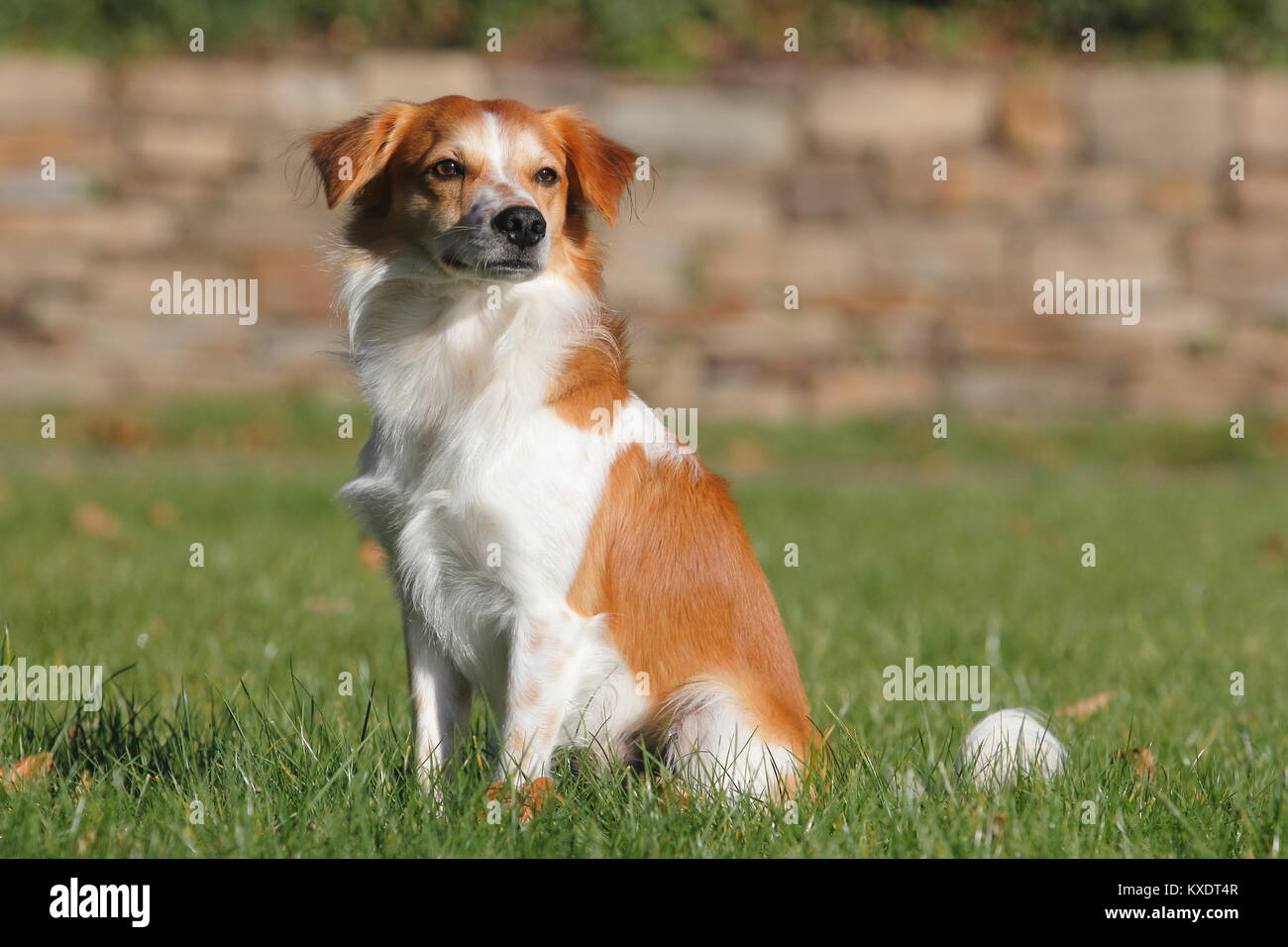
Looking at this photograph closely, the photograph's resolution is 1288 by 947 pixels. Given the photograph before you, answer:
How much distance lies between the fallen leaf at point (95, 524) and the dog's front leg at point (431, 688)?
3.93 metres

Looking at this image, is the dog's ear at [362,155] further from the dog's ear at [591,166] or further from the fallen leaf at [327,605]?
the fallen leaf at [327,605]

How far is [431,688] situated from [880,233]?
7.83 meters

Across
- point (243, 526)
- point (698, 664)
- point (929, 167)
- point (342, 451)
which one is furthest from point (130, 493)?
point (929, 167)

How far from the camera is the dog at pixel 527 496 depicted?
125 inches

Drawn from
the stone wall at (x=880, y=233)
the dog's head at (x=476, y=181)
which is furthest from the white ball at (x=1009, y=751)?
the stone wall at (x=880, y=233)

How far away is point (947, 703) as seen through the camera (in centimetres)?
430

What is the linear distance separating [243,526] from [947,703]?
13.0 ft

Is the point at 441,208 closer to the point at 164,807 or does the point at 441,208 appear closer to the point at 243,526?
the point at 164,807

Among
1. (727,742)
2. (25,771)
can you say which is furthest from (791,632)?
(25,771)

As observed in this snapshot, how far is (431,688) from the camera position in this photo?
343 cm

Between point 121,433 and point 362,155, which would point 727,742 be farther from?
point 121,433

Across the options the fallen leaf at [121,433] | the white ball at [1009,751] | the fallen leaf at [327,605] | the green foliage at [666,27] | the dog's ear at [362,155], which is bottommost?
the white ball at [1009,751]

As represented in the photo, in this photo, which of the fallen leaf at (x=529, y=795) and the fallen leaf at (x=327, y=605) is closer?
the fallen leaf at (x=529, y=795)

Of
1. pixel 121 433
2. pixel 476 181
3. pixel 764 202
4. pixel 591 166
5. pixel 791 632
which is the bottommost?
pixel 791 632
